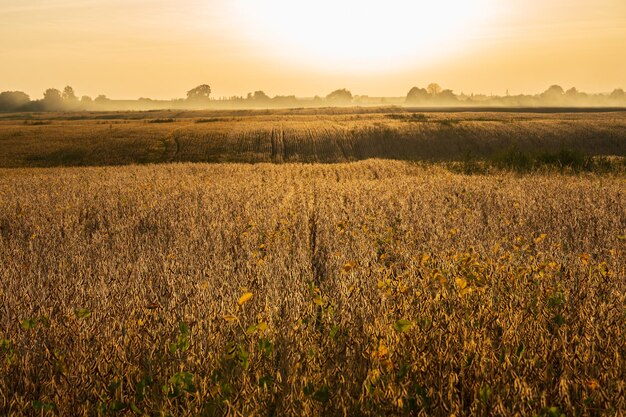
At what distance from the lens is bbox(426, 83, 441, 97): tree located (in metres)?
180

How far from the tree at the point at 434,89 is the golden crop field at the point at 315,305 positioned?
178 meters

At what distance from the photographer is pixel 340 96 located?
194 meters

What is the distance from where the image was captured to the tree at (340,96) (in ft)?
634

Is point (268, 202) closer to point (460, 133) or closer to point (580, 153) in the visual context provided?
point (580, 153)

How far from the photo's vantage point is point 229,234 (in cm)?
703

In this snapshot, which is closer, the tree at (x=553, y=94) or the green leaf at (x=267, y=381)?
the green leaf at (x=267, y=381)

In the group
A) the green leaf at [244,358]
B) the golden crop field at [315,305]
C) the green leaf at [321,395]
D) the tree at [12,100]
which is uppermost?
the tree at [12,100]

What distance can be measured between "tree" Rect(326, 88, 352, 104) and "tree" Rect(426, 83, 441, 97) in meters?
29.8

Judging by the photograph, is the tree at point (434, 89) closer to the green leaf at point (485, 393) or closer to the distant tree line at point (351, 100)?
the distant tree line at point (351, 100)

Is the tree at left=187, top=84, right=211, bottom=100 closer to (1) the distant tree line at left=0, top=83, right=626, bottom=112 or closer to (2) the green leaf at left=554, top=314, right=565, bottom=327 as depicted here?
(1) the distant tree line at left=0, top=83, right=626, bottom=112

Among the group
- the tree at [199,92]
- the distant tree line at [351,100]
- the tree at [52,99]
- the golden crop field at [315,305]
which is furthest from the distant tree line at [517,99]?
the golden crop field at [315,305]

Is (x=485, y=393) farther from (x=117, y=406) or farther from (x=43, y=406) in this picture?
(x=43, y=406)

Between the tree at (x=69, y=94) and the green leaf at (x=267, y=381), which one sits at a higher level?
the tree at (x=69, y=94)

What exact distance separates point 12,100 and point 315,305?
169173 mm
